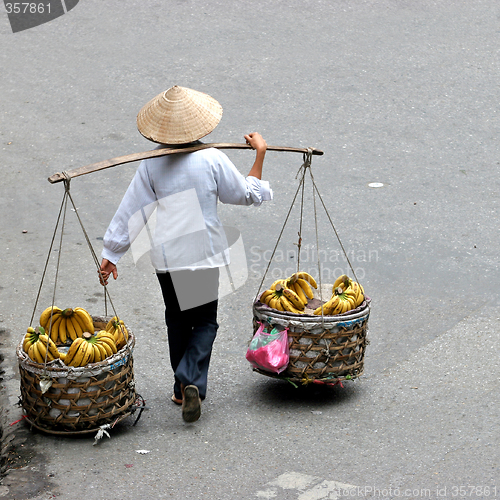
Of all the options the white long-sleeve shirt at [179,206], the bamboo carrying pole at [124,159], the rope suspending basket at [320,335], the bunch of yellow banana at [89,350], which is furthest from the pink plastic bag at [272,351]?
the bamboo carrying pole at [124,159]

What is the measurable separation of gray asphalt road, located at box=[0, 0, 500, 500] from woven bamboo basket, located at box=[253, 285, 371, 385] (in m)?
0.20

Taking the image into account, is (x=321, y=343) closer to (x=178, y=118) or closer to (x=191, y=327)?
(x=191, y=327)

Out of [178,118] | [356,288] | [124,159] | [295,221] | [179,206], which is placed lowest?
[295,221]

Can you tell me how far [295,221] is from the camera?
23.2ft

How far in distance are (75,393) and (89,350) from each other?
0.24 meters

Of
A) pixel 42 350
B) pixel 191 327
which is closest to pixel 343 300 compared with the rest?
pixel 191 327

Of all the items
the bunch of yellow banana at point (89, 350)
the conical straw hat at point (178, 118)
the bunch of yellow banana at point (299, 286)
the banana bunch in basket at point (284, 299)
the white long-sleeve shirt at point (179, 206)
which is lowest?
the bunch of yellow banana at point (299, 286)

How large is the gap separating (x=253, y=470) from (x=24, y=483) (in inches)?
44.6

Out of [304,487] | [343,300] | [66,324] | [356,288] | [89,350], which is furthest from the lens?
[356,288]

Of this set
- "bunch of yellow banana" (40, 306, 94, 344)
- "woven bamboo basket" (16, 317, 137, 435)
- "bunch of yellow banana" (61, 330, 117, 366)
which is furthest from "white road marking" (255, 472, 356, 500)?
"bunch of yellow banana" (40, 306, 94, 344)

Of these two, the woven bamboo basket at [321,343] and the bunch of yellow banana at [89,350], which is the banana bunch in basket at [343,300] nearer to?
the woven bamboo basket at [321,343]

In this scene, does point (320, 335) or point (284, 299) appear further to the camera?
point (284, 299)

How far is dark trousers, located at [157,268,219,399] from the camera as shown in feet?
14.0

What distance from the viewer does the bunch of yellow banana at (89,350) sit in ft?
12.8
